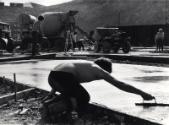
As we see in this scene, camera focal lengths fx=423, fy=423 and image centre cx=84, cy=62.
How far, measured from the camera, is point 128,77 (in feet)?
38.0

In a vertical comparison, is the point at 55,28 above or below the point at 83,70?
below

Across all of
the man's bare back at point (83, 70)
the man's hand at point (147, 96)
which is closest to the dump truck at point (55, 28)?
the man's hand at point (147, 96)

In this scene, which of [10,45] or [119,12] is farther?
[119,12]

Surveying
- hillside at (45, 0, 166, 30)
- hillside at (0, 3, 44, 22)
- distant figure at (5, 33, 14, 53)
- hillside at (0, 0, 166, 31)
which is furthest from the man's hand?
hillside at (45, 0, 166, 30)

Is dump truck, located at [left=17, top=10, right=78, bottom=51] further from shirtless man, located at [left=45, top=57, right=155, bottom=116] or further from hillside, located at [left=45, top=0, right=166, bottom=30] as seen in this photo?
hillside, located at [left=45, top=0, right=166, bottom=30]

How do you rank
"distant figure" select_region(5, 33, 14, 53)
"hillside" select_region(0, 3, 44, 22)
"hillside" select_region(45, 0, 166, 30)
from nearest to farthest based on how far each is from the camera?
"distant figure" select_region(5, 33, 14, 53) < "hillside" select_region(0, 3, 44, 22) < "hillside" select_region(45, 0, 166, 30)

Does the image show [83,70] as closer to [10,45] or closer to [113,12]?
[10,45]

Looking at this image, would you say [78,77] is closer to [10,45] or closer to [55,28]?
[55,28]

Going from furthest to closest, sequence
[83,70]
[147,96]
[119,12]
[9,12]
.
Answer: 1. [119,12]
2. [9,12]
3. [147,96]
4. [83,70]

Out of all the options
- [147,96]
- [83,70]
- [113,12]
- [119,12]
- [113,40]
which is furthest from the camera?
[113,12]

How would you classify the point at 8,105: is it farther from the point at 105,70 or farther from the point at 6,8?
the point at 6,8

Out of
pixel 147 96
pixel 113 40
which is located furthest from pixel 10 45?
pixel 147 96

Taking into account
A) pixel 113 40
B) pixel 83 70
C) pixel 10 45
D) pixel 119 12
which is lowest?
pixel 10 45

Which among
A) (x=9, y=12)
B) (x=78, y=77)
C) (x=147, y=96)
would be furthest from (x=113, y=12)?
(x=78, y=77)
